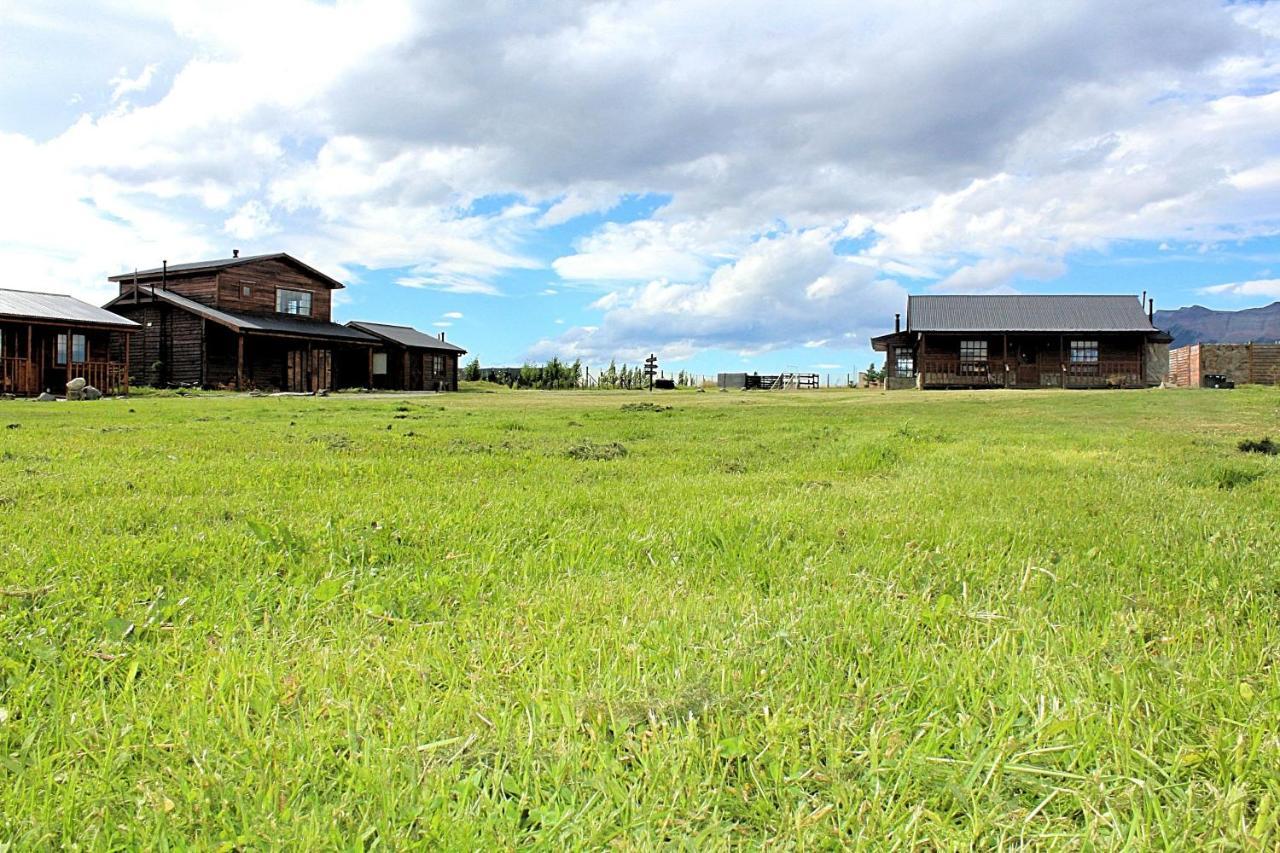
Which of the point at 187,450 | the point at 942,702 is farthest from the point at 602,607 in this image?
the point at 187,450

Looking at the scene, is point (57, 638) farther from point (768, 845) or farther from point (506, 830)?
point (768, 845)

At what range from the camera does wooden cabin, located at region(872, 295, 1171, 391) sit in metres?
42.5

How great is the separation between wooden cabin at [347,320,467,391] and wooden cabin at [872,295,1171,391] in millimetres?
26798

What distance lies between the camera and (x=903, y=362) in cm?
4647

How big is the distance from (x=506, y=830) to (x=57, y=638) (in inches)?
73.1

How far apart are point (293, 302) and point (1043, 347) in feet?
134

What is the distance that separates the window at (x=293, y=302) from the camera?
40844 mm

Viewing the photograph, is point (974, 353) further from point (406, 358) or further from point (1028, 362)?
point (406, 358)

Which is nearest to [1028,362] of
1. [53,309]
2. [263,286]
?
[263,286]

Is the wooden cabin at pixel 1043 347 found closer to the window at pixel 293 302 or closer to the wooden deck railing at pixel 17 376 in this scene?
the window at pixel 293 302

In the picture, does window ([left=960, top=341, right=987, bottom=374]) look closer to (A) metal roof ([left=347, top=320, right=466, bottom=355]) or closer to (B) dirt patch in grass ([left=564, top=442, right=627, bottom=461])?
(A) metal roof ([left=347, top=320, right=466, bottom=355])

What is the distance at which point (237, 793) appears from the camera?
65.9 inches

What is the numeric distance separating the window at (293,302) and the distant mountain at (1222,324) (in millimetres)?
153971

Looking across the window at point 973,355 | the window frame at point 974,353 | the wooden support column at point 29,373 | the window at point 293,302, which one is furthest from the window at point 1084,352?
the wooden support column at point 29,373
